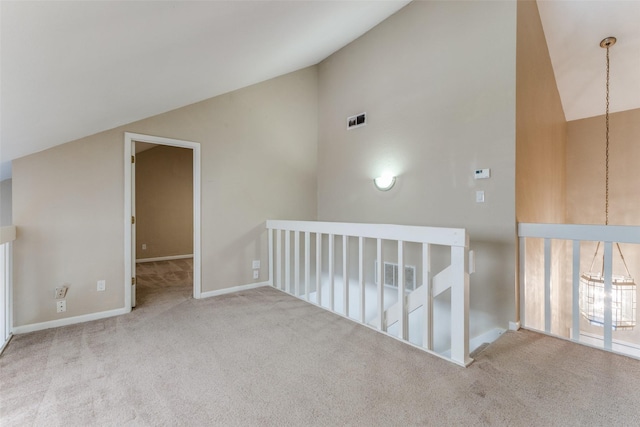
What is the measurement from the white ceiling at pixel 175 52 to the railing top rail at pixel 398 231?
1.76m

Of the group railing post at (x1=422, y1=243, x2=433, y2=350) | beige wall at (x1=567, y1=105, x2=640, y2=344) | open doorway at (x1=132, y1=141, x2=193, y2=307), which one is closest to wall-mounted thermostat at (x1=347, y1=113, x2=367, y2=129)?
railing post at (x1=422, y1=243, x2=433, y2=350)

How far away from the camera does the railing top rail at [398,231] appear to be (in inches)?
75.2

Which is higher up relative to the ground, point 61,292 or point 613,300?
point 61,292

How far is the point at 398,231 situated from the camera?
2293mm

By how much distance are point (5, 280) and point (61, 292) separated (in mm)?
405

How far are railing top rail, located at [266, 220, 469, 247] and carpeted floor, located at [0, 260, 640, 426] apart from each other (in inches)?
31.7

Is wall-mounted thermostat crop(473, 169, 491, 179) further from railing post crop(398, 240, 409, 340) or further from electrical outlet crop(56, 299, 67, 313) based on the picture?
electrical outlet crop(56, 299, 67, 313)

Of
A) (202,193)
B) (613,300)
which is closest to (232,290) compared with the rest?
(202,193)

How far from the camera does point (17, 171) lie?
2.47m

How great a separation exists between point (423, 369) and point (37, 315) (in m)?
3.26

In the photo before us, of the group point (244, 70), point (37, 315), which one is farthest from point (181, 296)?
point (244, 70)

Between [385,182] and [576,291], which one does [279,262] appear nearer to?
[385,182]

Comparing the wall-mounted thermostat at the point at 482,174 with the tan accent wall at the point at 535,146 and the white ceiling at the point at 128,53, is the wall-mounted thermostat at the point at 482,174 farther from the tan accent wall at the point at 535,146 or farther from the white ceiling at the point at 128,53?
the white ceiling at the point at 128,53

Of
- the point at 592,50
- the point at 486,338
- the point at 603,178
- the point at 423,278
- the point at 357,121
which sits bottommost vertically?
the point at 486,338
